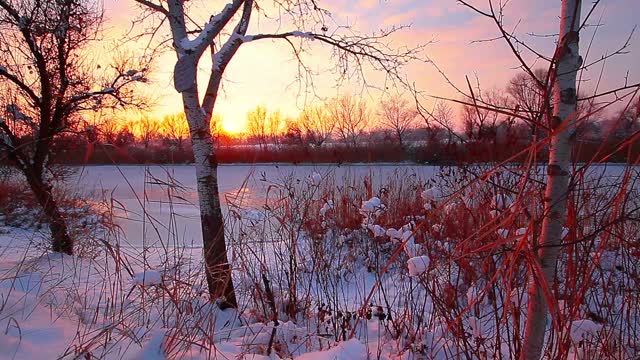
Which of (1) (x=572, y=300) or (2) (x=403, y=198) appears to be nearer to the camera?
(1) (x=572, y=300)

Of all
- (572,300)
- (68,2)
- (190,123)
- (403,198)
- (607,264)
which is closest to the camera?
(572,300)

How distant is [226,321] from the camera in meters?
3.26

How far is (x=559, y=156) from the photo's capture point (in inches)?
47.8

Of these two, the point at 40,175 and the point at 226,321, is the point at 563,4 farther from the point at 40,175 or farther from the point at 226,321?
the point at 40,175

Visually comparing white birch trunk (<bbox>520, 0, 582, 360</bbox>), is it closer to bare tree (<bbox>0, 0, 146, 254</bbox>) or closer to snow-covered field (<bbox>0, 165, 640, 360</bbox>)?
snow-covered field (<bbox>0, 165, 640, 360</bbox>)

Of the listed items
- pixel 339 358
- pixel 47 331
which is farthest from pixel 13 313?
pixel 339 358

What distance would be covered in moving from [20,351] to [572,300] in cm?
249

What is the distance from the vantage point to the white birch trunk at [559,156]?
3.86 feet

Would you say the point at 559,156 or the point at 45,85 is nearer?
the point at 559,156

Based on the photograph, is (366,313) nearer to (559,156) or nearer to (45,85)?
(559,156)


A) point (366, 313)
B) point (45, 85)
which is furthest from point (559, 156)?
point (45, 85)

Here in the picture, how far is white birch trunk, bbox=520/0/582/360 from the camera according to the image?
1178 millimetres

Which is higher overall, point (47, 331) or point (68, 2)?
point (68, 2)

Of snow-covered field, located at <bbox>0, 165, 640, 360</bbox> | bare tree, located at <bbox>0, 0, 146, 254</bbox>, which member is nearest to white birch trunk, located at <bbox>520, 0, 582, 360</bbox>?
snow-covered field, located at <bbox>0, 165, 640, 360</bbox>
